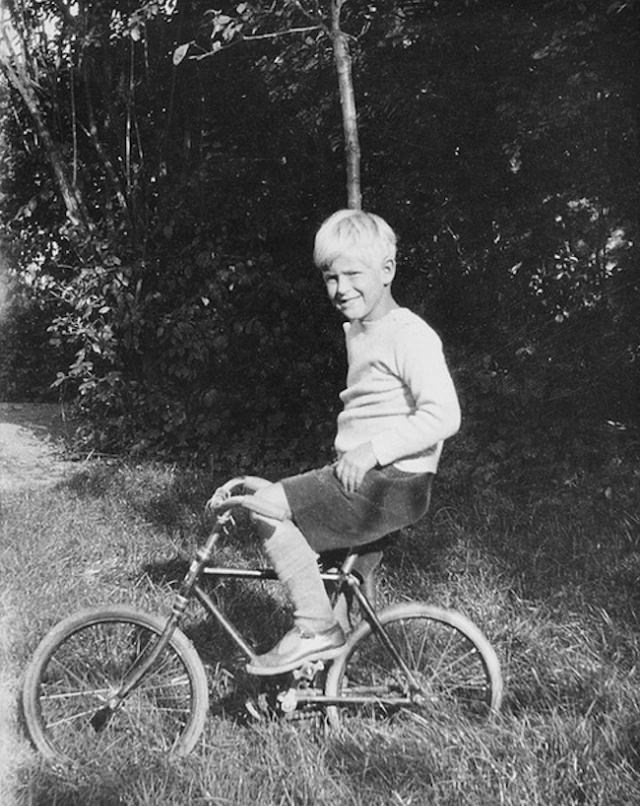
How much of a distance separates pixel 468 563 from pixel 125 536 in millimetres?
1692

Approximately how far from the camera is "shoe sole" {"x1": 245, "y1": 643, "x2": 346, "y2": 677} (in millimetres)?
2625

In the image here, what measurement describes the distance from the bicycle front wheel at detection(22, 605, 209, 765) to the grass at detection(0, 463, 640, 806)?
0.09 m

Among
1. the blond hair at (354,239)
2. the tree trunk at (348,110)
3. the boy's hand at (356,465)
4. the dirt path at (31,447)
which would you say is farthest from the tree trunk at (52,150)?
the boy's hand at (356,465)

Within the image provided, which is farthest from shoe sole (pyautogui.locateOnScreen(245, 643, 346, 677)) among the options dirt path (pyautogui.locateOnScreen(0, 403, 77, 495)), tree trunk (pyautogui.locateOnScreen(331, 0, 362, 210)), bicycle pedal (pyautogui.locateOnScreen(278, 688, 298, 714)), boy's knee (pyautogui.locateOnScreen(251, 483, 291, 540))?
dirt path (pyautogui.locateOnScreen(0, 403, 77, 495))

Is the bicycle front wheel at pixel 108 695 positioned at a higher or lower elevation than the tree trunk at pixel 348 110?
lower

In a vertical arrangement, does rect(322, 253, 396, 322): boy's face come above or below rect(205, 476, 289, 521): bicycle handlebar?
above

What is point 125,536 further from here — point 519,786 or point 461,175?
point 461,175

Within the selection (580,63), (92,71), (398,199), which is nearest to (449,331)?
(398,199)

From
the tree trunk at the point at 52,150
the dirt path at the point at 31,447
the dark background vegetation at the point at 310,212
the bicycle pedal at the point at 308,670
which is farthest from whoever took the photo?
the tree trunk at the point at 52,150

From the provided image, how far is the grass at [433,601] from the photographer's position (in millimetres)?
2535

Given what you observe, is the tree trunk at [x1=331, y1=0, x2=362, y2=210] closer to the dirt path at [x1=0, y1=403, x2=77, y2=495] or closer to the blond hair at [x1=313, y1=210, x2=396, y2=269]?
the blond hair at [x1=313, y1=210, x2=396, y2=269]

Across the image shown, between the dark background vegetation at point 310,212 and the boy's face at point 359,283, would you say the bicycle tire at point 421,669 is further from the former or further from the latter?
the dark background vegetation at point 310,212

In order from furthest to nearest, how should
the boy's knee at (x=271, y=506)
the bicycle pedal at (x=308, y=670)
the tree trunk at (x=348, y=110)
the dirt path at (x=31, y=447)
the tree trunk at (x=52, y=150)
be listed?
the tree trunk at (x=52, y=150) → the dirt path at (x=31, y=447) → the tree trunk at (x=348, y=110) → the bicycle pedal at (x=308, y=670) → the boy's knee at (x=271, y=506)

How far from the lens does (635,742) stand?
262 centimetres
